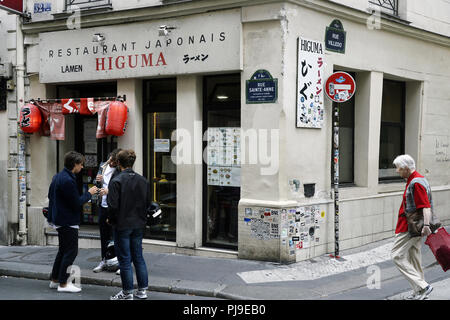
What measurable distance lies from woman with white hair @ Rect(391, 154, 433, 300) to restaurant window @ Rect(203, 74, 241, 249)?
11.0ft

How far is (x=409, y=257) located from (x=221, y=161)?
12.8ft

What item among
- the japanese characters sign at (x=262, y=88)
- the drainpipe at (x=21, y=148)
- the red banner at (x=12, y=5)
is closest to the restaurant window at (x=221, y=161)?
the japanese characters sign at (x=262, y=88)

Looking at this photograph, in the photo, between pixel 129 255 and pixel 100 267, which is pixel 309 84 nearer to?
pixel 129 255

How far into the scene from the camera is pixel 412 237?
6.76 meters

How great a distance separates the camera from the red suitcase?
6.66 meters

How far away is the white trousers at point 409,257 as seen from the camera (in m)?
6.75

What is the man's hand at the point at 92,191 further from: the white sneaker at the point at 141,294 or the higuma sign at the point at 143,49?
the higuma sign at the point at 143,49

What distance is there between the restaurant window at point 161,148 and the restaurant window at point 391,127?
15.1 ft

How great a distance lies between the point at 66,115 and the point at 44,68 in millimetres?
1123

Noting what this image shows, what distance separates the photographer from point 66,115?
11.7m

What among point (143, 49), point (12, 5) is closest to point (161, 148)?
point (143, 49)
